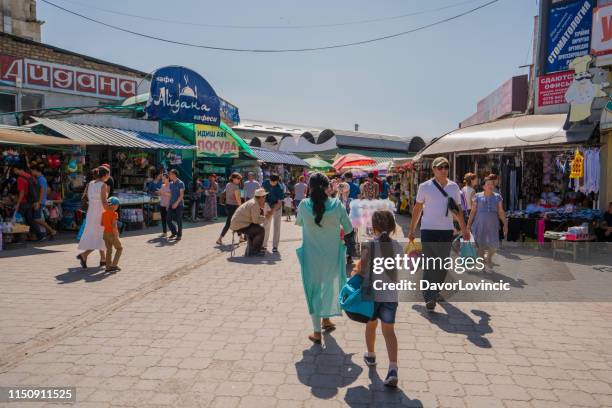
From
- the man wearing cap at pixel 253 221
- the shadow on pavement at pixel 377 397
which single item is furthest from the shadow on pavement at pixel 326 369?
the man wearing cap at pixel 253 221

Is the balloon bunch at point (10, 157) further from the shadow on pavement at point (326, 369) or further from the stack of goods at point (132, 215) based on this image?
the shadow on pavement at point (326, 369)

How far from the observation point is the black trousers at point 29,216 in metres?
10.8

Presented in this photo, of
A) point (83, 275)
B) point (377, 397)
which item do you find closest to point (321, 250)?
point (377, 397)

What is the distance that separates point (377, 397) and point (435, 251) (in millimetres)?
2576

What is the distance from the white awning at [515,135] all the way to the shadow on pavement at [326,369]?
9202mm

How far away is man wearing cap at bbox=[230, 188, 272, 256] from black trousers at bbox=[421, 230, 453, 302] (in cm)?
433

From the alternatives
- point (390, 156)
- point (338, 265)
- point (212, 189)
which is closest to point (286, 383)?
point (338, 265)

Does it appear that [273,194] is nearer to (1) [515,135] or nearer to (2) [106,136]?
(2) [106,136]

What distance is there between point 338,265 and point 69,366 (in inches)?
101

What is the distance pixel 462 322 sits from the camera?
537cm

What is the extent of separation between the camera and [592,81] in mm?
10883

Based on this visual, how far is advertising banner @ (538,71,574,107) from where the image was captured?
14875mm

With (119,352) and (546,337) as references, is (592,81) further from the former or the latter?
(119,352)

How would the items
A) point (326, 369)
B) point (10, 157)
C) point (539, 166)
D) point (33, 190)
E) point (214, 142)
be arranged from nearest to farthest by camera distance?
1. point (326, 369)
2. point (33, 190)
3. point (10, 157)
4. point (539, 166)
5. point (214, 142)
